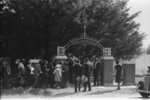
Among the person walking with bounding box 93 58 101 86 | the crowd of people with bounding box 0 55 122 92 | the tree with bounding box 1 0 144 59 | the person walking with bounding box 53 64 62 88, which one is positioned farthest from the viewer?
the tree with bounding box 1 0 144 59

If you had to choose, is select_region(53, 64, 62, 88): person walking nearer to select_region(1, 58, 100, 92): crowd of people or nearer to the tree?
select_region(1, 58, 100, 92): crowd of people

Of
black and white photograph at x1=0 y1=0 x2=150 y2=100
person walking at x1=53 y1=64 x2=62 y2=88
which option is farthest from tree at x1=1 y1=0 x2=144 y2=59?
person walking at x1=53 y1=64 x2=62 y2=88

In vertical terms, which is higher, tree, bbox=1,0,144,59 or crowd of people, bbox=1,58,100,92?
tree, bbox=1,0,144,59

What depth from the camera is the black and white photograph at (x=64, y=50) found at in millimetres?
23734

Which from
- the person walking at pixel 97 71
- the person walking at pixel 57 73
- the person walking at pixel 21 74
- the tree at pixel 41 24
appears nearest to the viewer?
the person walking at pixel 21 74

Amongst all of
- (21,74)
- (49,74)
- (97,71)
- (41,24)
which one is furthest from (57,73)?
(41,24)

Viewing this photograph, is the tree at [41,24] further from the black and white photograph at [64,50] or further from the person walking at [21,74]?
the person walking at [21,74]

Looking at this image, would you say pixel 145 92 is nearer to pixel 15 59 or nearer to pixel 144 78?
pixel 144 78

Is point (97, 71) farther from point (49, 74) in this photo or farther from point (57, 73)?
point (57, 73)

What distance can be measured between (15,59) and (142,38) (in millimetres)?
14927

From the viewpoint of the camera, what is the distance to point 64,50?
→ 91.7 ft

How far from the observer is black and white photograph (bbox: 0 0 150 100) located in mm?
Answer: 23734

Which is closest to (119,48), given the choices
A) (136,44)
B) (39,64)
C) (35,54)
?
(136,44)

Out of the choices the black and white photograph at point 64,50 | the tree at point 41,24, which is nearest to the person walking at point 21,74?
the black and white photograph at point 64,50
